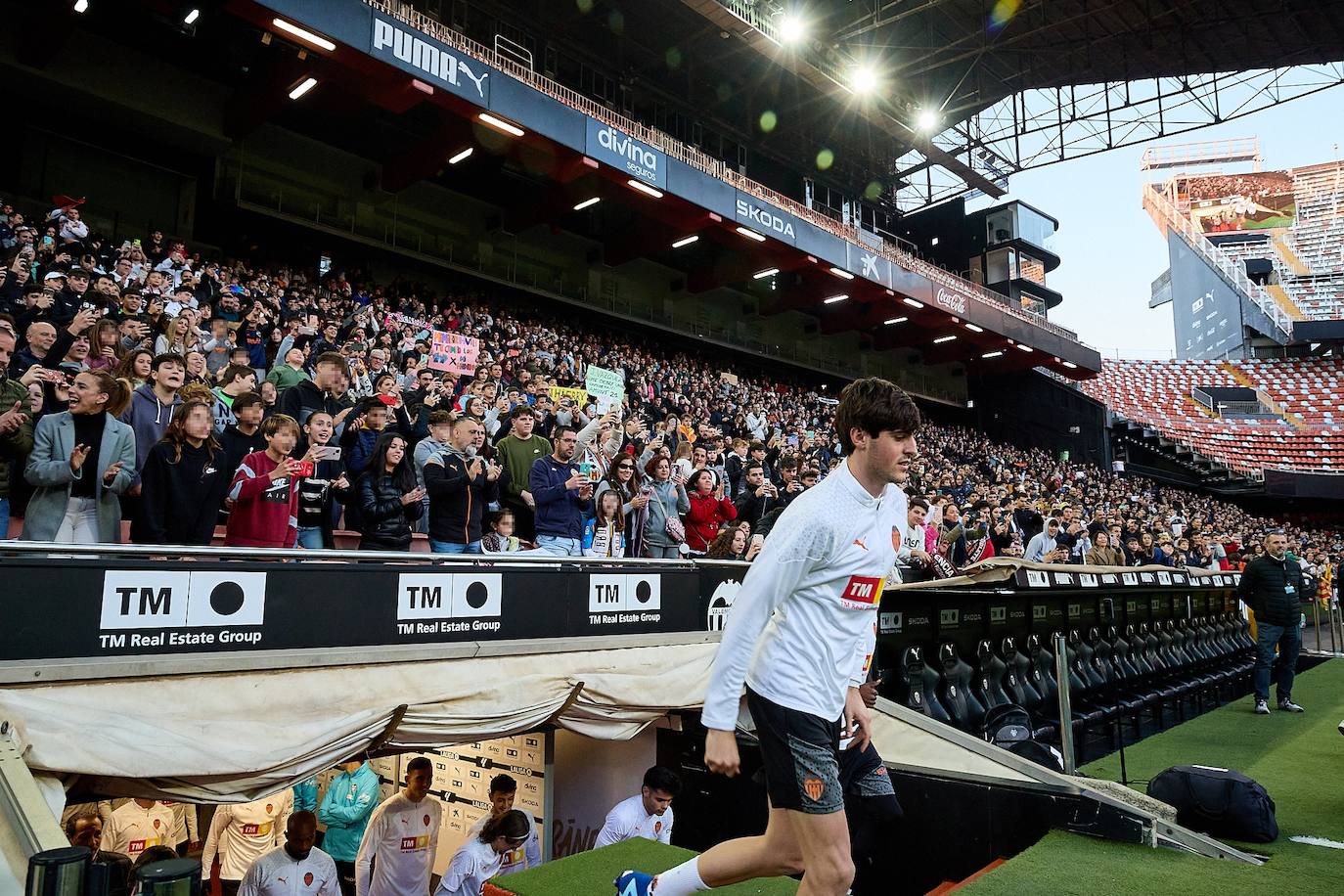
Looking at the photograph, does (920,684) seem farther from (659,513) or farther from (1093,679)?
(1093,679)

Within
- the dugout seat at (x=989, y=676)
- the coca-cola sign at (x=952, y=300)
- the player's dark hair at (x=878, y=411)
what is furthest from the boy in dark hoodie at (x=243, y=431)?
the coca-cola sign at (x=952, y=300)

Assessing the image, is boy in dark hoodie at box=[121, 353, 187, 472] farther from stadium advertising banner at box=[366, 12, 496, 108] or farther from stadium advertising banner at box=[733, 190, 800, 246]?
stadium advertising banner at box=[733, 190, 800, 246]

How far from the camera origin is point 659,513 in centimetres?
766

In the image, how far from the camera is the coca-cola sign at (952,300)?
27.4m

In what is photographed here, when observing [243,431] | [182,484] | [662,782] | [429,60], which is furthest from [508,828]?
[429,60]

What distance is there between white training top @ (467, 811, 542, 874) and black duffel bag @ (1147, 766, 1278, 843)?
416cm

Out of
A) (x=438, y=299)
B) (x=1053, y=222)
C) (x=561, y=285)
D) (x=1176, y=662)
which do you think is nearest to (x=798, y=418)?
(x=561, y=285)

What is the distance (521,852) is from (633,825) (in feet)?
3.03

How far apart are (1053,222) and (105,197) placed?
38.3 meters

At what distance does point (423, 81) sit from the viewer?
14938 millimetres

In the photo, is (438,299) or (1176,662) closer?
(1176,662)

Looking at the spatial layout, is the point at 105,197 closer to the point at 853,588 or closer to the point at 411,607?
the point at 411,607

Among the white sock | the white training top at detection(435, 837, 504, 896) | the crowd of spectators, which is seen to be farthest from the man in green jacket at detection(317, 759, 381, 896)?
the white sock

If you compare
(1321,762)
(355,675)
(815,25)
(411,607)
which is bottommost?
(1321,762)
